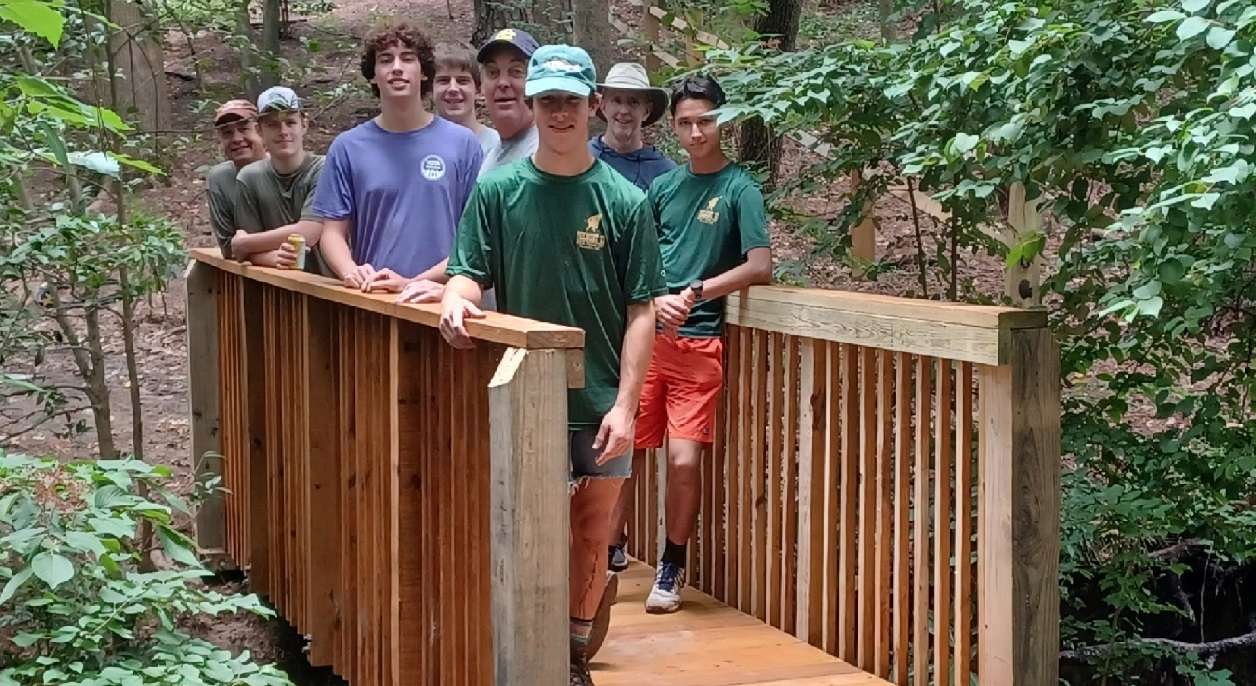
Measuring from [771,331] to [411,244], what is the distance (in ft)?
4.08

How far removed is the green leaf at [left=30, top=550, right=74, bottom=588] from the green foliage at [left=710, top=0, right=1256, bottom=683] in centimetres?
253

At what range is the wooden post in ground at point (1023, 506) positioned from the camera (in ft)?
10.8

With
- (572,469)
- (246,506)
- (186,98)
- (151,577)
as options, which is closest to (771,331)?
(572,469)

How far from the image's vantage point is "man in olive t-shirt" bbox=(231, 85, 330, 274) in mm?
5148

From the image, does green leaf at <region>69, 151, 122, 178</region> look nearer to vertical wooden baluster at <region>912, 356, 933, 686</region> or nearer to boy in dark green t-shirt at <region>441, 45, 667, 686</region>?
boy in dark green t-shirt at <region>441, 45, 667, 686</region>

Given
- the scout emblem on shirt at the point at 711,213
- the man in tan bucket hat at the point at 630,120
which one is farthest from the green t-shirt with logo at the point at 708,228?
the man in tan bucket hat at the point at 630,120

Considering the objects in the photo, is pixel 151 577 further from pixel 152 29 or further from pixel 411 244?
pixel 152 29

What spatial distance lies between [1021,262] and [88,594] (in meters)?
3.36

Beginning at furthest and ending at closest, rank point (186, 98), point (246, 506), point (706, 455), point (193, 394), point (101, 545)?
point (186, 98) < point (193, 394) < point (246, 506) < point (706, 455) < point (101, 545)

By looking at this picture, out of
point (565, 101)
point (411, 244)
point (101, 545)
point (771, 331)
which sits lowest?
point (101, 545)

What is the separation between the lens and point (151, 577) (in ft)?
12.3

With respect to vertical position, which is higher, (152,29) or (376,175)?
(152,29)

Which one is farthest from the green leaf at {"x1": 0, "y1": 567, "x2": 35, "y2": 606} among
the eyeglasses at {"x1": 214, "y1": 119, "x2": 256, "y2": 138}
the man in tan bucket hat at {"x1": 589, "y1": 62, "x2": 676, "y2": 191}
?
the eyeglasses at {"x1": 214, "y1": 119, "x2": 256, "y2": 138}

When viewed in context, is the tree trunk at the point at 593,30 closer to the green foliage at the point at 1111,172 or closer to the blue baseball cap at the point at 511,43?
the green foliage at the point at 1111,172
